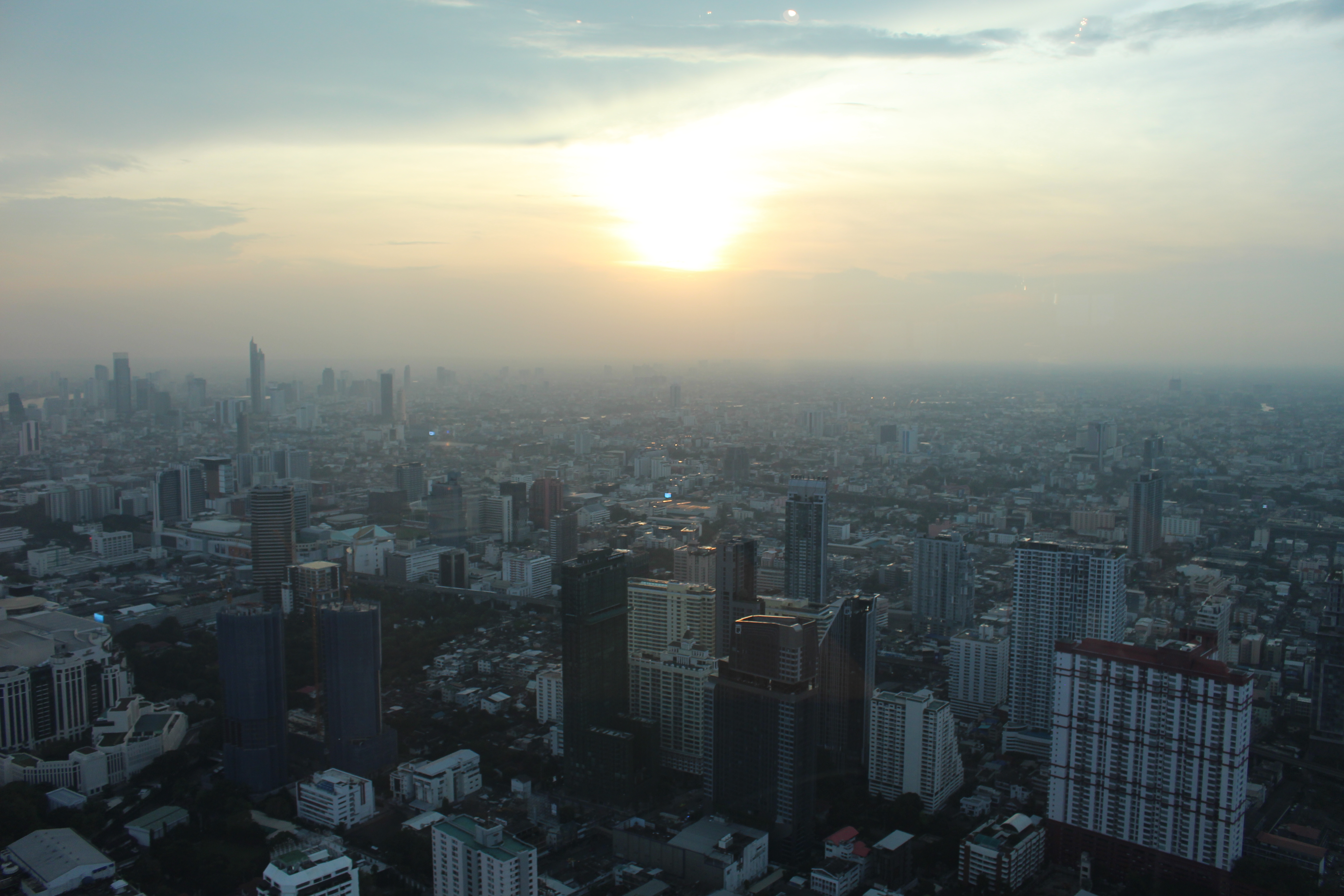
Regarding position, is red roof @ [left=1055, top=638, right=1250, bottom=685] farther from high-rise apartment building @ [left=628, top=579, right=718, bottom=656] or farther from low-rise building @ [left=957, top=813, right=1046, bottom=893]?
high-rise apartment building @ [left=628, top=579, right=718, bottom=656]

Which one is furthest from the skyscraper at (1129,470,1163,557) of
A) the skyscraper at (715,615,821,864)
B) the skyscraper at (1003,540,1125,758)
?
the skyscraper at (715,615,821,864)

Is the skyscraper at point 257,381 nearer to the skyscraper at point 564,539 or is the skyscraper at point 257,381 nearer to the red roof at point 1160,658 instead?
the skyscraper at point 564,539

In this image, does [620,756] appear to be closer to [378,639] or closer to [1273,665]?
[378,639]

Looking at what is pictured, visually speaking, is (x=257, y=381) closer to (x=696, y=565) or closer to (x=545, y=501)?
(x=545, y=501)

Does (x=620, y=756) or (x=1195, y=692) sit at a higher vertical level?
(x=1195, y=692)

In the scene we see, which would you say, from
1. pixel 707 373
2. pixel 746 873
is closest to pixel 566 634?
pixel 746 873

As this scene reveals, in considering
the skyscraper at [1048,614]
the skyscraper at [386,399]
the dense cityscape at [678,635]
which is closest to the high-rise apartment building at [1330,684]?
the dense cityscape at [678,635]
